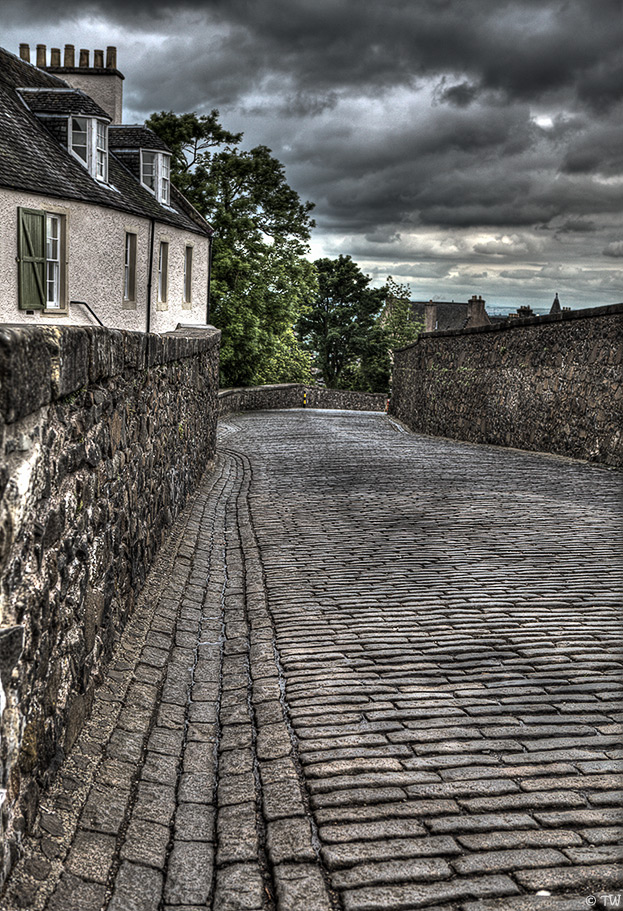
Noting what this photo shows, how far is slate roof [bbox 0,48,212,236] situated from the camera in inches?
770

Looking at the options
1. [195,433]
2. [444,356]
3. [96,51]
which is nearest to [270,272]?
[96,51]

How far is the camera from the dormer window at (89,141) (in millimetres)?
22203

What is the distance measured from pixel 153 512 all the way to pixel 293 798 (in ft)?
12.3

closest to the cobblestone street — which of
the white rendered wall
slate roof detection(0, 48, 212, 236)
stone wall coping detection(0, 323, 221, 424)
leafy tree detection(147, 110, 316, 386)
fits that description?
stone wall coping detection(0, 323, 221, 424)

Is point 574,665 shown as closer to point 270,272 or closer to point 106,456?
point 106,456

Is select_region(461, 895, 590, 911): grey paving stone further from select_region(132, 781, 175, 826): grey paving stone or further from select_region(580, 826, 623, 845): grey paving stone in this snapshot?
select_region(132, 781, 175, 826): grey paving stone

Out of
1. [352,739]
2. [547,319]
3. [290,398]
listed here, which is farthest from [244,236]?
[352,739]

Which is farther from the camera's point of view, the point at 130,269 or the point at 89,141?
the point at 130,269

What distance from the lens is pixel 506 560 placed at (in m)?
7.57

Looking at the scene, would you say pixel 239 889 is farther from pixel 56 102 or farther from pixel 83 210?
pixel 56 102

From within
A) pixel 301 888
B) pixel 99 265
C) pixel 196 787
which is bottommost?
pixel 196 787

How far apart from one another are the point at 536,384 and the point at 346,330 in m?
52.9

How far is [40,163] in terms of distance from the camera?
20.6 meters

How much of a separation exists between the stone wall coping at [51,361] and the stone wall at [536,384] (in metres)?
11.4
